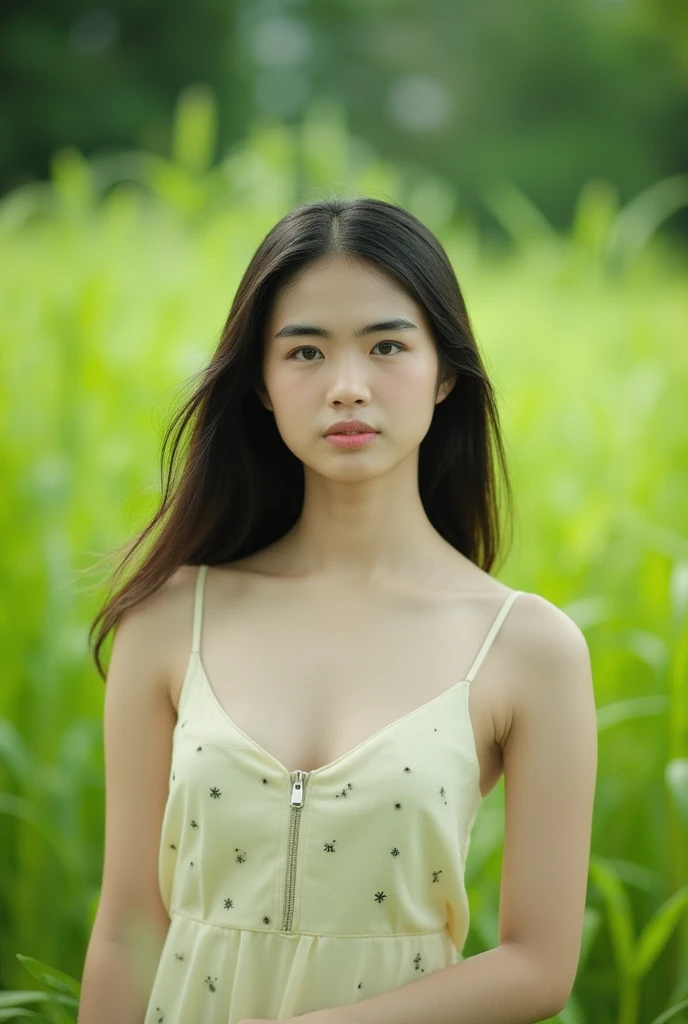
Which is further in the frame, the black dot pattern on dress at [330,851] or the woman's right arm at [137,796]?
the woman's right arm at [137,796]

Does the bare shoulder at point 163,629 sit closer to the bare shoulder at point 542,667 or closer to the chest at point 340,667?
the chest at point 340,667

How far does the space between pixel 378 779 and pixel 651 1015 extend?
1036mm

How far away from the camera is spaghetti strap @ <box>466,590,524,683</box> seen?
4.06 feet

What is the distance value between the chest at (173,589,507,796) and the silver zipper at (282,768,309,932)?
2 cm

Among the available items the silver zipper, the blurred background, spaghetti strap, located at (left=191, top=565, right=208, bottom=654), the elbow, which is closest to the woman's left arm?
the elbow

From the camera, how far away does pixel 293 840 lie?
3.88 ft

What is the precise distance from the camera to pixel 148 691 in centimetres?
131

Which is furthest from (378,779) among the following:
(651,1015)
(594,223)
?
(594,223)

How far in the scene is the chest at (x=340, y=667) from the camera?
1217 mm

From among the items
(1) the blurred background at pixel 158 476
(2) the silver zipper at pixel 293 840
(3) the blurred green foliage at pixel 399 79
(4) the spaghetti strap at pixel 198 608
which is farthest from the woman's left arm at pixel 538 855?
(3) the blurred green foliage at pixel 399 79

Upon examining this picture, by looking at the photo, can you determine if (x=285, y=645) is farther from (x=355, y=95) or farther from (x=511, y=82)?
(x=511, y=82)

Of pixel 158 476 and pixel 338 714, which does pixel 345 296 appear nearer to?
pixel 338 714

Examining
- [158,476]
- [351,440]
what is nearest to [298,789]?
[351,440]

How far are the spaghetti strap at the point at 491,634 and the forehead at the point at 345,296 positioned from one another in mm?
310
